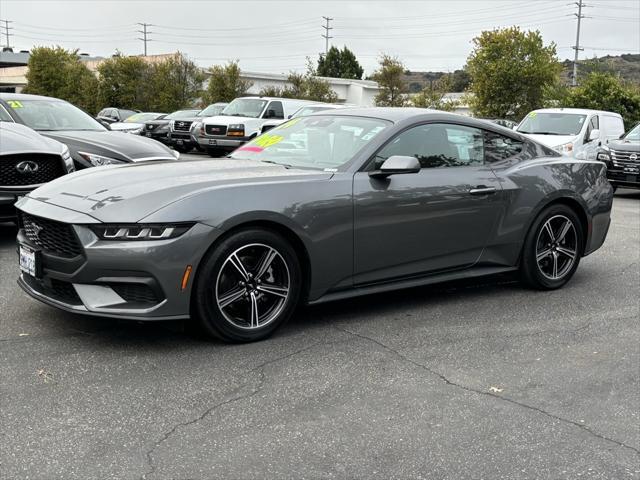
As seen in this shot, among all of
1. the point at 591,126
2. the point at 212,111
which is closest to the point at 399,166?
the point at 591,126

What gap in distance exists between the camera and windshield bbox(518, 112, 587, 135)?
16.3 meters

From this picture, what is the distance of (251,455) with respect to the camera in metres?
3.06

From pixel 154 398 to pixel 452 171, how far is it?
Answer: 9.50ft

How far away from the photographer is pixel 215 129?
20.4 m

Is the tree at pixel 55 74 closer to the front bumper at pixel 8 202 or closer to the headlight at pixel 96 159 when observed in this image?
the headlight at pixel 96 159

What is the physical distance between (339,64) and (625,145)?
7599 centimetres

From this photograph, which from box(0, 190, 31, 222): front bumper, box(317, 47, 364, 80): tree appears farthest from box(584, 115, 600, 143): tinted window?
box(317, 47, 364, 80): tree

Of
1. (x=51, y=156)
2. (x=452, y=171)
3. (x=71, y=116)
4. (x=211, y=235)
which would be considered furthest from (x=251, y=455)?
(x=71, y=116)

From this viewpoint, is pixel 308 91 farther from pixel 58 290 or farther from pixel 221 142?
pixel 58 290

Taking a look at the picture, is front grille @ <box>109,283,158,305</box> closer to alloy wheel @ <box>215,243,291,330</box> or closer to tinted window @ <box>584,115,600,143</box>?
alloy wheel @ <box>215,243,291,330</box>

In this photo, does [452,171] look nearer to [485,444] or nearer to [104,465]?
[485,444]

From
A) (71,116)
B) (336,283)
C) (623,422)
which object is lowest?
(623,422)

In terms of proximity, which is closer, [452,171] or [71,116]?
[452,171]

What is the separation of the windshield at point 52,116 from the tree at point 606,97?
62.0 ft
